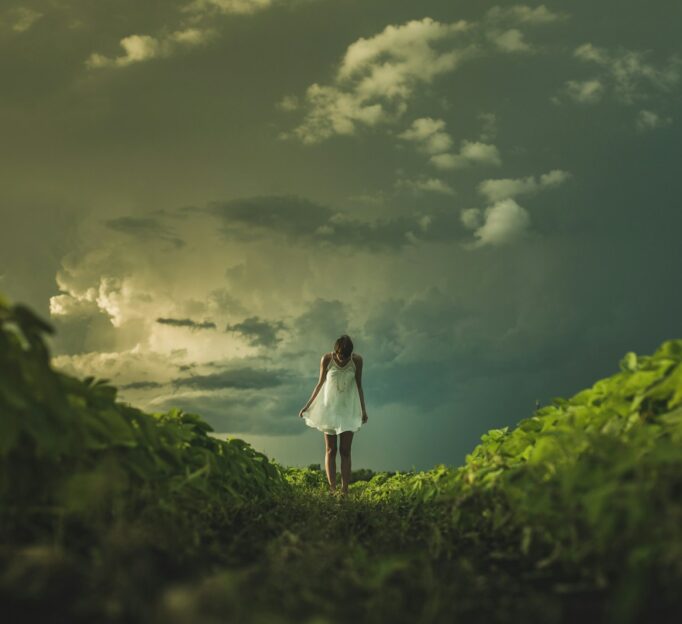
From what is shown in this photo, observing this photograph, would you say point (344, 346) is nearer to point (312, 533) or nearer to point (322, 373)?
point (322, 373)

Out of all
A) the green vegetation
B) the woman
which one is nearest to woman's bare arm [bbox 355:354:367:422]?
the woman

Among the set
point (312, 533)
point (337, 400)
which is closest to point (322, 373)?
point (337, 400)

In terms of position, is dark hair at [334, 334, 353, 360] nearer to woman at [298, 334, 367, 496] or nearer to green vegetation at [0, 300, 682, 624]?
woman at [298, 334, 367, 496]

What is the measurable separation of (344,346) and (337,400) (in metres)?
1.08

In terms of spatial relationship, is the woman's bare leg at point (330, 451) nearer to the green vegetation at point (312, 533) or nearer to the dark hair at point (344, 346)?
the dark hair at point (344, 346)

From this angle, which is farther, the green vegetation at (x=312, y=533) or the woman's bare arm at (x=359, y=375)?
the woman's bare arm at (x=359, y=375)

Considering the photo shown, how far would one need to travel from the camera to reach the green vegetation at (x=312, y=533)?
2557 mm

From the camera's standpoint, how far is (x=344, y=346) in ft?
40.1

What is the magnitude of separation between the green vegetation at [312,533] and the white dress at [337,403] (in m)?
7.02

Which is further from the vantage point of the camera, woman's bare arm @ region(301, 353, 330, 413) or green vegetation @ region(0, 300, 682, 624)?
woman's bare arm @ region(301, 353, 330, 413)

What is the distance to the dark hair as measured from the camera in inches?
481

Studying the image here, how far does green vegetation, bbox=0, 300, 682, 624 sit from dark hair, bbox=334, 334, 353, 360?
6.73m

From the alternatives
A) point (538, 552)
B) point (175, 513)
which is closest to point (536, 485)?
point (538, 552)

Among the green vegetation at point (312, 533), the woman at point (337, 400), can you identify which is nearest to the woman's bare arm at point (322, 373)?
the woman at point (337, 400)
